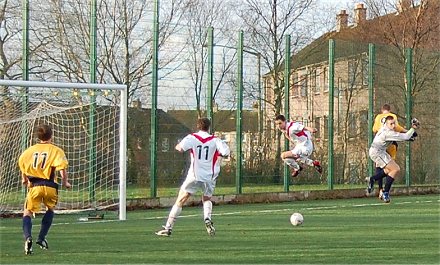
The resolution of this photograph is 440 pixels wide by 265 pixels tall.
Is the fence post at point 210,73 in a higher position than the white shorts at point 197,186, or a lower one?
higher

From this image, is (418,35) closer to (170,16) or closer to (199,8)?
(199,8)

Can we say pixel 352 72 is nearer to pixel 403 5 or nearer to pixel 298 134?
pixel 298 134

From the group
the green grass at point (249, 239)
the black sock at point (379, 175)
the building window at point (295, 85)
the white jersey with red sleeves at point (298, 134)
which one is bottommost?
the green grass at point (249, 239)

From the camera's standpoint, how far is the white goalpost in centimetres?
1752

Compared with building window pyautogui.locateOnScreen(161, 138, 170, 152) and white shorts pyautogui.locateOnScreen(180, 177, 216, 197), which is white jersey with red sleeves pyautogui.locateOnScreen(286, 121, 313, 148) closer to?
building window pyautogui.locateOnScreen(161, 138, 170, 152)

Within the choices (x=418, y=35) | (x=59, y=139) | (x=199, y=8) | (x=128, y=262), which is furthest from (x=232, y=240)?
(x=418, y=35)

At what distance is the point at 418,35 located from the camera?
33.3 m

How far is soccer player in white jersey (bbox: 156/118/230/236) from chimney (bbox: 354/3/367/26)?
3012 cm

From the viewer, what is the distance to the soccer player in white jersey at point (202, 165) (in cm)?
1374

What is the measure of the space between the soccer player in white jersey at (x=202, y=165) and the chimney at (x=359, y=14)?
98.8 feet

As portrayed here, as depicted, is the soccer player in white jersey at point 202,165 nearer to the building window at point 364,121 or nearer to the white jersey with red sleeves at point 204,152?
the white jersey with red sleeves at point 204,152

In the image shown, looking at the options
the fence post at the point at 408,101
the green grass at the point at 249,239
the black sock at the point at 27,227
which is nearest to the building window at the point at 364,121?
the fence post at the point at 408,101

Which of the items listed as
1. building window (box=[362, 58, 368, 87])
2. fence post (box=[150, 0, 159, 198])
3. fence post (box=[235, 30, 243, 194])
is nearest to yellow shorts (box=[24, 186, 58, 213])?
fence post (box=[150, 0, 159, 198])

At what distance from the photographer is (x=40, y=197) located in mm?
11812
